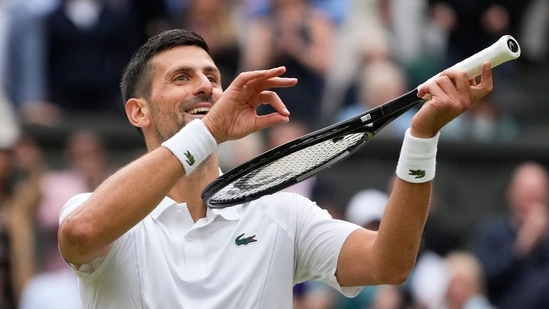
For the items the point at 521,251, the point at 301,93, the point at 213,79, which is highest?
the point at 213,79

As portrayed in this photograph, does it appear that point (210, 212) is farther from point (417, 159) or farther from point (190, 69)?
point (417, 159)

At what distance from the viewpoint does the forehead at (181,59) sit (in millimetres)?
6148

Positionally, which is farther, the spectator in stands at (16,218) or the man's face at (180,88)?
the spectator in stands at (16,218)

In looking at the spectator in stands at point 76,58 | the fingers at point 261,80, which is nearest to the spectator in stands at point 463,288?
the spectator in stands at point 76,58

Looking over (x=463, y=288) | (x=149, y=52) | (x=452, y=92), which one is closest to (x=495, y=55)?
(x=452, y=92)

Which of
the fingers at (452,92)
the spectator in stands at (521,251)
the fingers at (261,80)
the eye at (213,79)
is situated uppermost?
the fingers at (261,80)

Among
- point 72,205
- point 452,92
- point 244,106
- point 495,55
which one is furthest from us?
point 72,205

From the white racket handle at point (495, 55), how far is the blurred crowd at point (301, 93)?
16.4 feet

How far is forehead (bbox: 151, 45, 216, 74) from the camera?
6148mm

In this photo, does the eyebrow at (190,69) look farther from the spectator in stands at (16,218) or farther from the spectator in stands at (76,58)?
the spectator in stands at (76,58)

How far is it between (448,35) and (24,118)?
422 cm

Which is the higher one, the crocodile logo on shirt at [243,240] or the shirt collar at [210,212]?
the shirt collar at [210,212]

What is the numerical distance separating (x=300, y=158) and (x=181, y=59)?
67 centimetres

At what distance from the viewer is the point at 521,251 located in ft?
35.6
